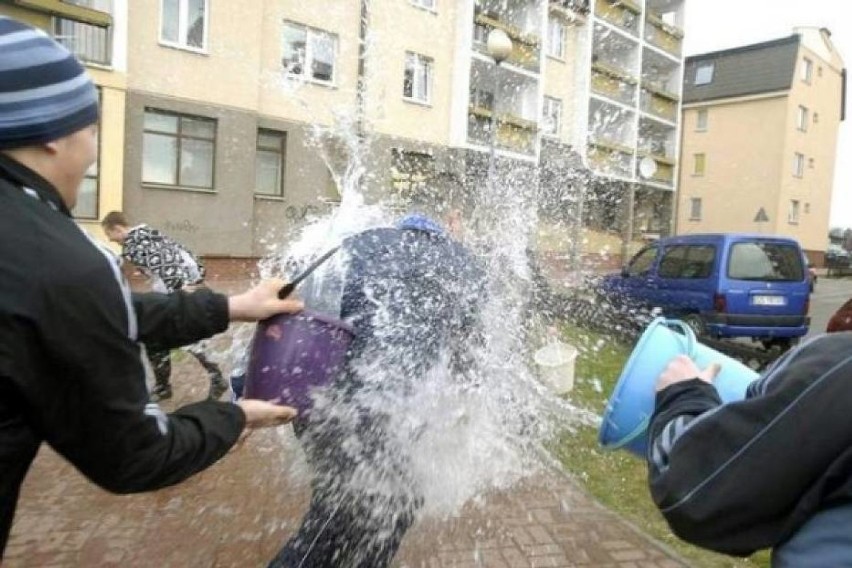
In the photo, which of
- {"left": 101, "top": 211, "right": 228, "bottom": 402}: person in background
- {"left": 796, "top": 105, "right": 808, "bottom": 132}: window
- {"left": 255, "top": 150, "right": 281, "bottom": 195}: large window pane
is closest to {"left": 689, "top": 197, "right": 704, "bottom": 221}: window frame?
{"left": 796, "top": 105, "right": 808, "bottom": 132}: window

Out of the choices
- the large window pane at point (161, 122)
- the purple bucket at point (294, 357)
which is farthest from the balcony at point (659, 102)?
the purple bucket at point (294, 357)

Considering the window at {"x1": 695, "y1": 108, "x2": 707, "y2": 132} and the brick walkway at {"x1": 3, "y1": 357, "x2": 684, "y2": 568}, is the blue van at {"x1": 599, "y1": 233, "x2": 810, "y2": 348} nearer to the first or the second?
the brick walkway at {"x1": 3, "y1": 357, "x2": 684, "y2": 568}

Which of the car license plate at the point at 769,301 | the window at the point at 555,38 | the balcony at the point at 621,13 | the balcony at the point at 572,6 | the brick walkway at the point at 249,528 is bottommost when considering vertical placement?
the brick walkway at the point at 249,528

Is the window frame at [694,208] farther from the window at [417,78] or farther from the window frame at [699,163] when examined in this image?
the window at [417,78]

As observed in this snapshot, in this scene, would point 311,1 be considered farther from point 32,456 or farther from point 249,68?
point 32,456

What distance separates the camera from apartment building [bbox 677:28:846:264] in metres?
41.7

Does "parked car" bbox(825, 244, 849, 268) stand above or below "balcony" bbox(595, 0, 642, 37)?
below

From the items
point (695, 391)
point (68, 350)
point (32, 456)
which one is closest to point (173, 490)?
point (32, 456)

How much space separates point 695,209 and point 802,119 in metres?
7.94

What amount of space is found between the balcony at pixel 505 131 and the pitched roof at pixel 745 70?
63.0 feet

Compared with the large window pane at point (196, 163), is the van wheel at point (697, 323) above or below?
below

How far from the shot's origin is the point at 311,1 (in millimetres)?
21203

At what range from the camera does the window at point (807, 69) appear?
42.6 metres

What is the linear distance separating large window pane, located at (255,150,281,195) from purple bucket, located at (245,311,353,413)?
19071 mm
